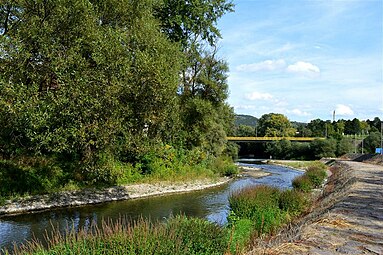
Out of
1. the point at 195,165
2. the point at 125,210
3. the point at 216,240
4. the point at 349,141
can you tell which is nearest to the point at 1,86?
the point at 125,210

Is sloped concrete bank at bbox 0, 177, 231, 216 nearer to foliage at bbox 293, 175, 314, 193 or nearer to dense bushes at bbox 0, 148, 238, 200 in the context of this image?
dense bushes at bbox 0, 148, 238, 200

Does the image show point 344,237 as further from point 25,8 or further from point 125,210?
point 25,8

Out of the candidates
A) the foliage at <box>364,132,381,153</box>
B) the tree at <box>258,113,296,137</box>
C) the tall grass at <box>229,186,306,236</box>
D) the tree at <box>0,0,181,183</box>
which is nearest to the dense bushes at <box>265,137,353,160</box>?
the foliage at <box>364,132,381,153</box>

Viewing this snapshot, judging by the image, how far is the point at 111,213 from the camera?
1686 cm

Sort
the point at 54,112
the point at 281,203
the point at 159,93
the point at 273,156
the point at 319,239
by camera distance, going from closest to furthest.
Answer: the point at 319,239
the point at 281,203
the point at 54,112
the point at 159,93
the point at 273,156

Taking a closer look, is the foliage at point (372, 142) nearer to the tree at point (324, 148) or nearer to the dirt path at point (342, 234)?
the tree at point (324, 148)

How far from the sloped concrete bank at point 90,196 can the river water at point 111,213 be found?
76 cm

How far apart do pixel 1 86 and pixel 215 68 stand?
74.8 ft

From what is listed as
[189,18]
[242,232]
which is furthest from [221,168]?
[242,232]

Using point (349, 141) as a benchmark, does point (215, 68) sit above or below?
above

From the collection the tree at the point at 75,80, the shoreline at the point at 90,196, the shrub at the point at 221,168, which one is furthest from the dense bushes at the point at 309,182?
the shrub at the point at 221,168

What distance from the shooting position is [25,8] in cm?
1566

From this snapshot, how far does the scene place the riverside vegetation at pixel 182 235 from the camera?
529 cm

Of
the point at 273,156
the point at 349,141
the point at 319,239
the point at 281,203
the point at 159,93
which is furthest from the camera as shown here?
the point at 273,156
